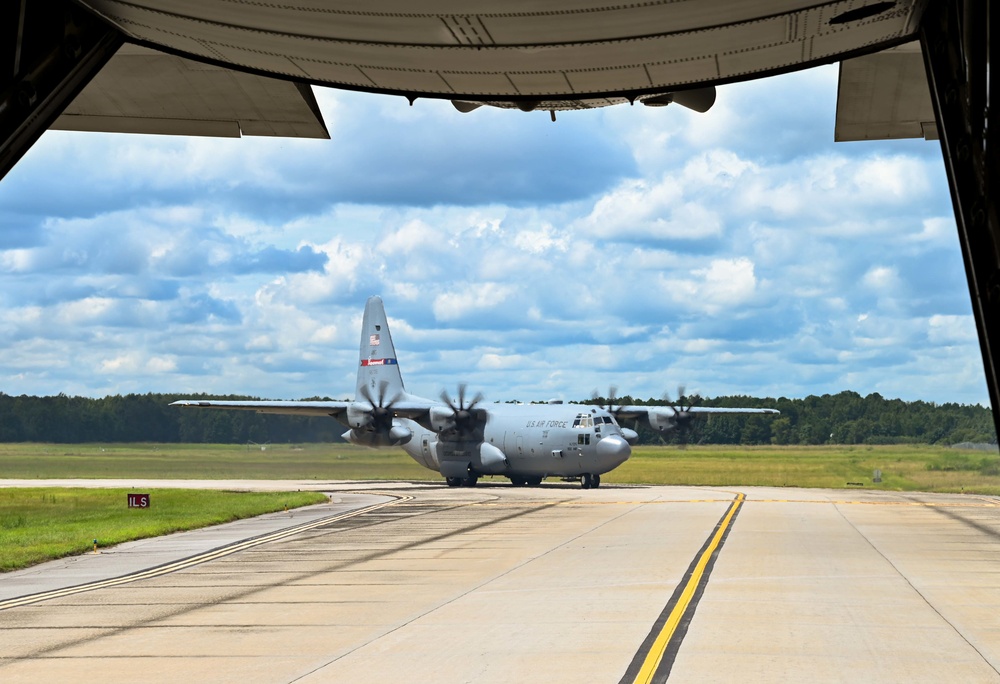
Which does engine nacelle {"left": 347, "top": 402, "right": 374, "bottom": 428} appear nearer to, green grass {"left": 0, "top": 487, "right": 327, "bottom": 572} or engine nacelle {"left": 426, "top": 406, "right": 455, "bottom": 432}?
engine nacelle {"left": 426, "top": 406, "right": 455, "bottom": 432}

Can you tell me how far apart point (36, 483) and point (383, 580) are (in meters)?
38.1

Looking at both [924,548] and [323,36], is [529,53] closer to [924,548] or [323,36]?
[323,36]

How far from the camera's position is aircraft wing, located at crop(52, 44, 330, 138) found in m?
5.96

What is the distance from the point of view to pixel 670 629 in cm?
1159

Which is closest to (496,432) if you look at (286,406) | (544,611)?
(286,406)

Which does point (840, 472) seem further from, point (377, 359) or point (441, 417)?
point (441, 417)

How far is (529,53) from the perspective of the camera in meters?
4.82

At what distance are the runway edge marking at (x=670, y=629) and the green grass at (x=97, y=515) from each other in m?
11.7

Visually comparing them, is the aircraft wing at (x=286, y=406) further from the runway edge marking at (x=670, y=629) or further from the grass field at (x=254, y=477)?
the runway edge marking at (x=670, y=629)

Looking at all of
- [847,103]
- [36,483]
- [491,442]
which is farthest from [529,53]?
[36,483]

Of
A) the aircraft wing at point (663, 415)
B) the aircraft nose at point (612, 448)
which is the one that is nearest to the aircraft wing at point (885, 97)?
the aircraft nose at point (612, 448)

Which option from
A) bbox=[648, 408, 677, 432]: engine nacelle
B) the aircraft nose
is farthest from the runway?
bbox=[648, 408, 677, 432]: engine nacelle

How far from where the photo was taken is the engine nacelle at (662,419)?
4875 centimetres

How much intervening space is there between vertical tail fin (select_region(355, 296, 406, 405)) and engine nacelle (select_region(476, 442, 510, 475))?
23.7 ft
